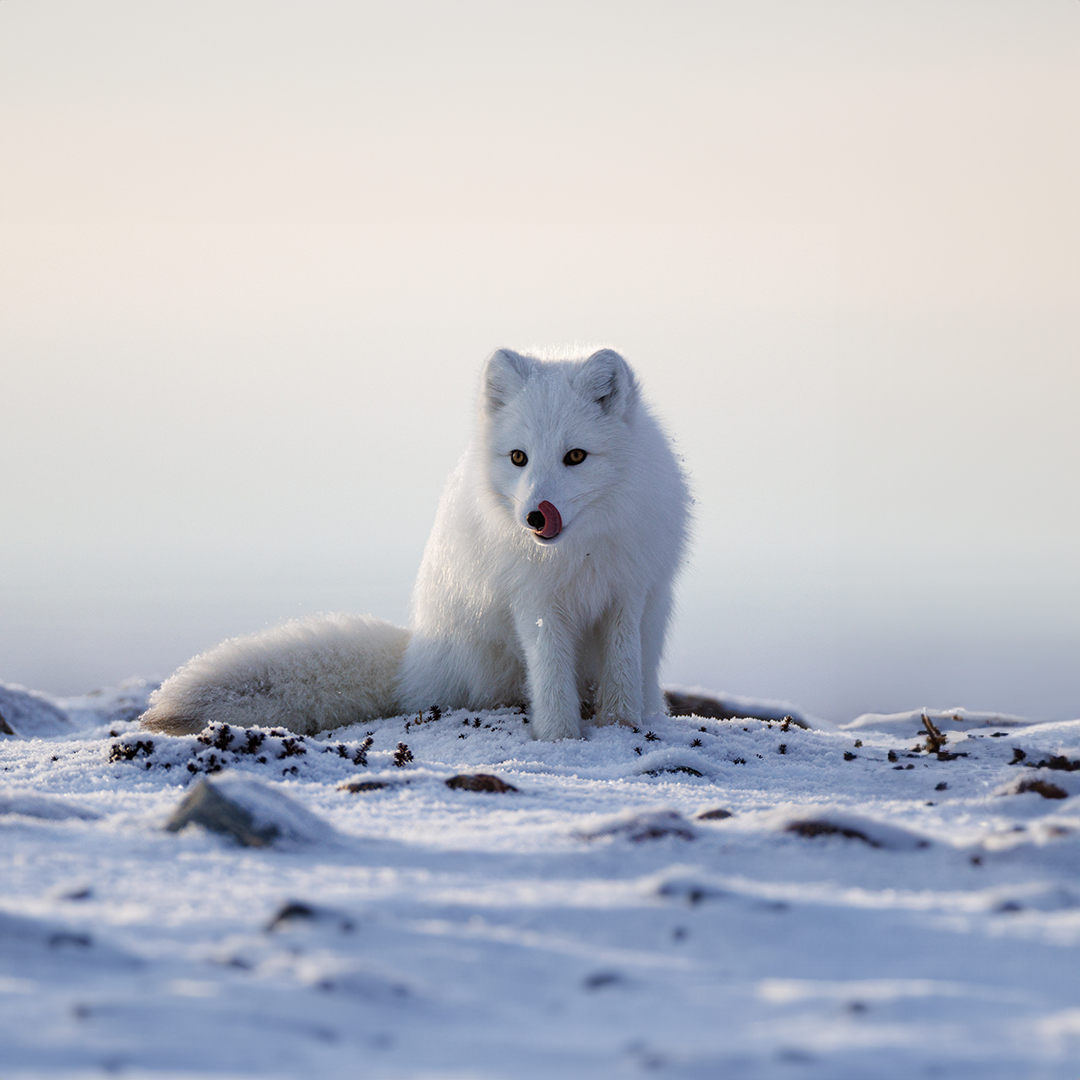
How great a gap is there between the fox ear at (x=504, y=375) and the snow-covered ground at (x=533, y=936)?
2.25 metres

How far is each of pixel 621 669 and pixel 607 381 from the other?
4.96 ft

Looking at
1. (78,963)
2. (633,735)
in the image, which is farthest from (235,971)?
(633,735)

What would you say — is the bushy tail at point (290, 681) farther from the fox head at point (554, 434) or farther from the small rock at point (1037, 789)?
the small rock at point (1037, 789)

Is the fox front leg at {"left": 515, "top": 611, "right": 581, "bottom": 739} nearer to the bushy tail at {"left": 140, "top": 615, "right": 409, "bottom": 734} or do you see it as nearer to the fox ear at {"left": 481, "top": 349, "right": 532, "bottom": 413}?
the fox ear at {"left": 481, "top": 349, "right": 532, "bottom": 413}

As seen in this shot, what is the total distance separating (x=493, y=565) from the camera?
5.85m

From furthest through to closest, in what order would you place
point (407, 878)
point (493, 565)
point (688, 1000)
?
point (493, 565) < point (407, 878) < point (688, 1000)

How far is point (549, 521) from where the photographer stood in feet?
16.5

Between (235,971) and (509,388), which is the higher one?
(509,388)

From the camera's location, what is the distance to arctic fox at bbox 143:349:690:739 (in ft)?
17.5

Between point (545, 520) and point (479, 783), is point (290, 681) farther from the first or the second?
point (479, 783)

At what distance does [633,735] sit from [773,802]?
163 centimetres

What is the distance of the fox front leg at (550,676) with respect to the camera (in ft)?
18.4

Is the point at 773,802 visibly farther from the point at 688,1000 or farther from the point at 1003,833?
the point at 688,1000

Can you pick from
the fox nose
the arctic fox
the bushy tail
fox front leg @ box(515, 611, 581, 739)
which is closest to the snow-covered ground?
the fox nose
